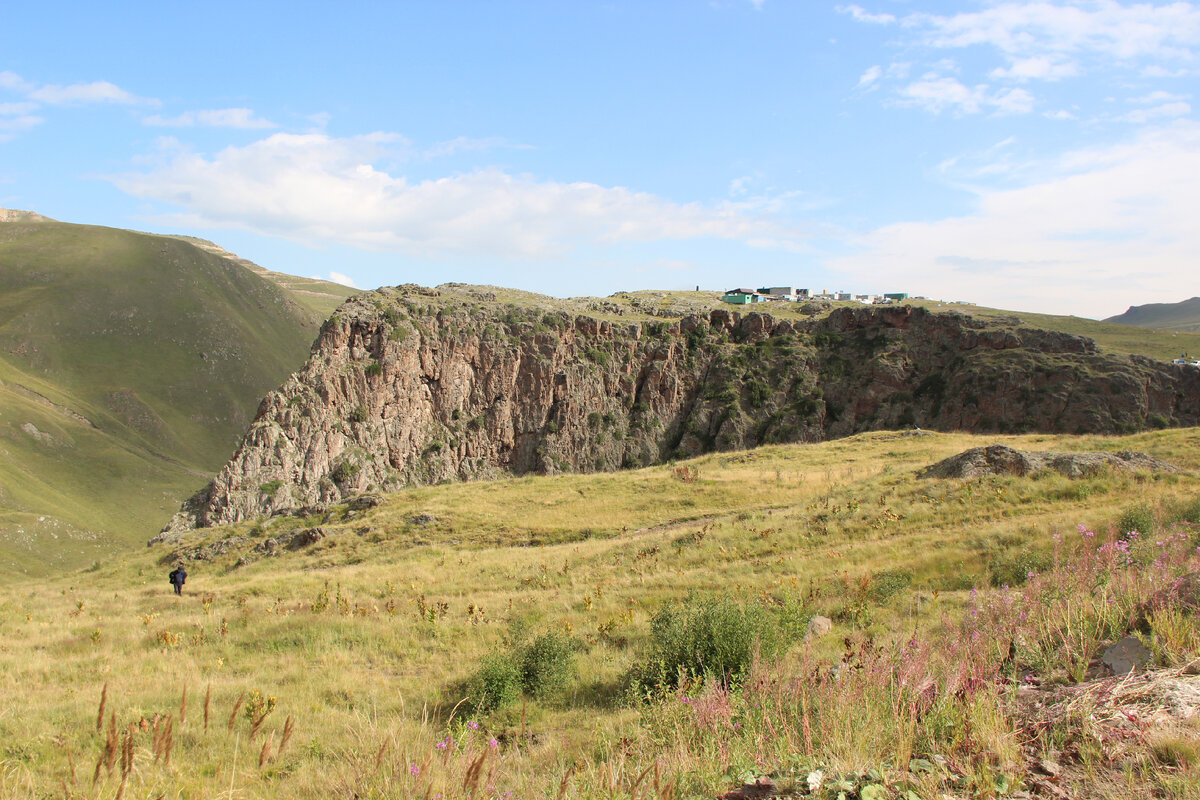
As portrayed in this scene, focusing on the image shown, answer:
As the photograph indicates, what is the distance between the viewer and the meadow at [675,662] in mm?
4215

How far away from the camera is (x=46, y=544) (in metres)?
72.8

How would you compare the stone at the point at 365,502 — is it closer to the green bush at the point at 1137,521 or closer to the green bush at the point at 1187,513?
the green bush at the point at 1137,521

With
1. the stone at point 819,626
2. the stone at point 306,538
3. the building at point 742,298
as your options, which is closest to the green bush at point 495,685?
the stone at point 819,626

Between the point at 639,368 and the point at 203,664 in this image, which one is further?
the point at 639,368

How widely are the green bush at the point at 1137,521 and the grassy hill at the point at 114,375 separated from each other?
279 ft

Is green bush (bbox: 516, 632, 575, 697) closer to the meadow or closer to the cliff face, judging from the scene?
the meadow

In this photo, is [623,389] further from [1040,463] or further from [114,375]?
[114,375]

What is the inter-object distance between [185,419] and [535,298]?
9363 centimetres

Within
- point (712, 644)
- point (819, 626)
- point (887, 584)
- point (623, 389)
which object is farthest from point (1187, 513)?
point (623, 389)

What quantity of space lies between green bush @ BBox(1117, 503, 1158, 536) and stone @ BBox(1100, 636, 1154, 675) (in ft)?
23.0

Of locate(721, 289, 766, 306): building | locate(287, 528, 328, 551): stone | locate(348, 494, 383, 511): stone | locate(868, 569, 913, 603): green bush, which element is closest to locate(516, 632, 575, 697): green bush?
locate(868, 569, 913, 603): green bush

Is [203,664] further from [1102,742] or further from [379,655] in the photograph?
[1102,742]

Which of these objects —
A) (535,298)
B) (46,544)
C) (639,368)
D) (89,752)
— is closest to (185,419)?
(46,544)

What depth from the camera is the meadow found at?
4215mm
